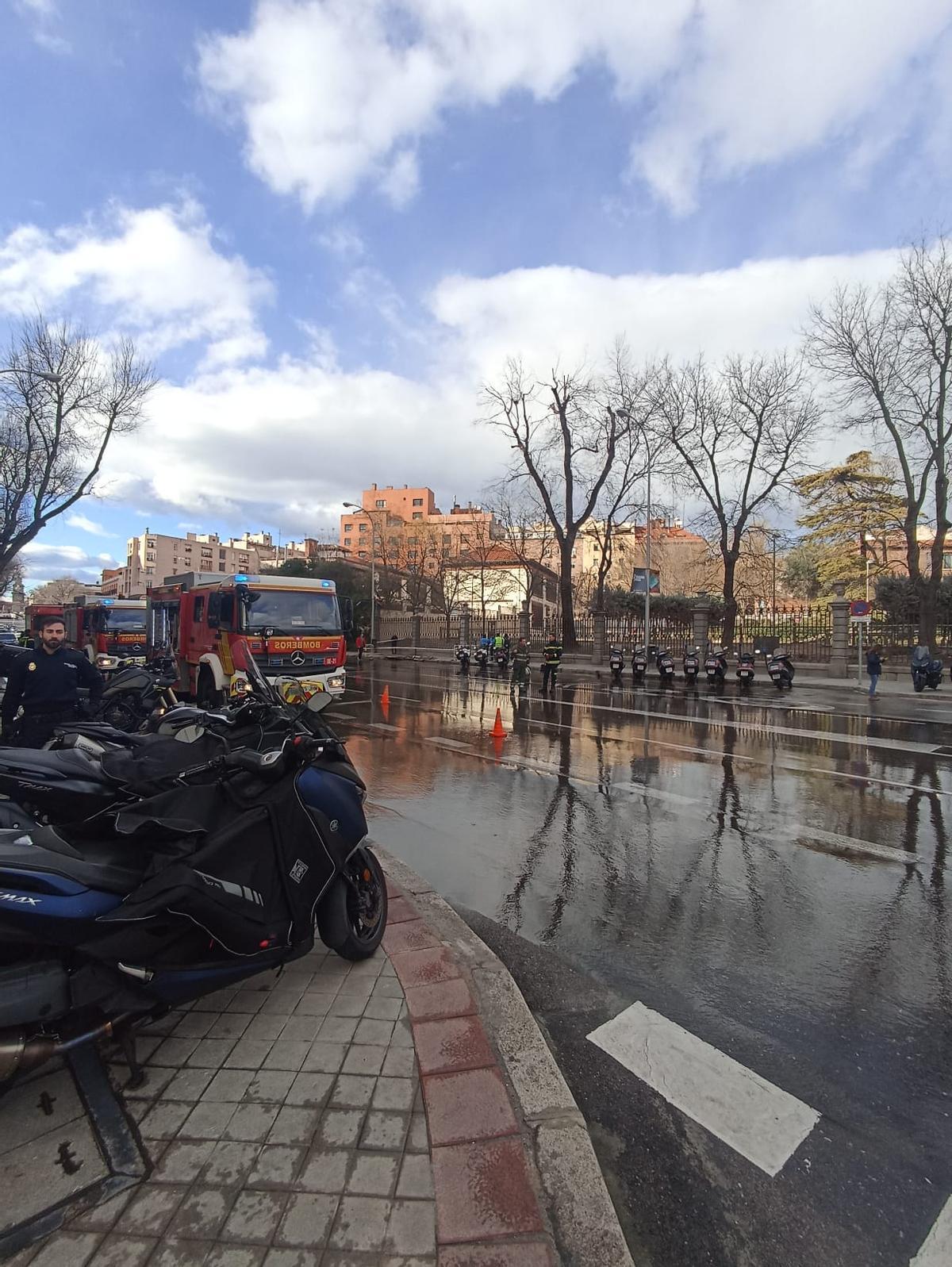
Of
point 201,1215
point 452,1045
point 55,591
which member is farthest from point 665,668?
point 55,591

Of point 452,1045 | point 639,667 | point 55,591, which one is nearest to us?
point 452,1045

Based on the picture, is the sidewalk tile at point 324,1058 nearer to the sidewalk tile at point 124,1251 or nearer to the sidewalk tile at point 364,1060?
the sidewalk tile at point 364,1060

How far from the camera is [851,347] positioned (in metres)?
25.1

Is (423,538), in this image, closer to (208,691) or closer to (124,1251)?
(208,691)

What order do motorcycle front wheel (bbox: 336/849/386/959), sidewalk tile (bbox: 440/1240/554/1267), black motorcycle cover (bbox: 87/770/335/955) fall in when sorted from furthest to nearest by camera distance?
motorcycle front wheel (bbox: 336/849/386/959) < black motorcycle cover (bbox: 87/770/335/955) < sidewalk tile (bbox: 440/1240/554/1267)

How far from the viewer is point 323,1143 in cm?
217

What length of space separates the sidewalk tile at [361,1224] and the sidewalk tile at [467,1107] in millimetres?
267

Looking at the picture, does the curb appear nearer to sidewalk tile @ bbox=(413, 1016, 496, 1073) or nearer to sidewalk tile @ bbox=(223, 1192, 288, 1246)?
sidewalk tile @ bbox=(413, 1016, 496, 1073)

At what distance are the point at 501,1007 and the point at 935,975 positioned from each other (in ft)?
7.73

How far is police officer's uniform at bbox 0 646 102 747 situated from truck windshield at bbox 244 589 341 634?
718 cm

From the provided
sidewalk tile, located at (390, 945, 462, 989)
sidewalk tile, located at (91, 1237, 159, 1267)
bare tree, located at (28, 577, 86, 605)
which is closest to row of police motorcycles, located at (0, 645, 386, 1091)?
sidewalk tile, located at (390, 945, 462, 989)

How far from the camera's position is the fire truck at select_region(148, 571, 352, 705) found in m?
13.0

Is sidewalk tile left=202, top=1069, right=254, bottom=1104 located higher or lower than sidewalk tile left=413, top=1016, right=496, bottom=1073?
lower

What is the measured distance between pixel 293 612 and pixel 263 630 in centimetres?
77
